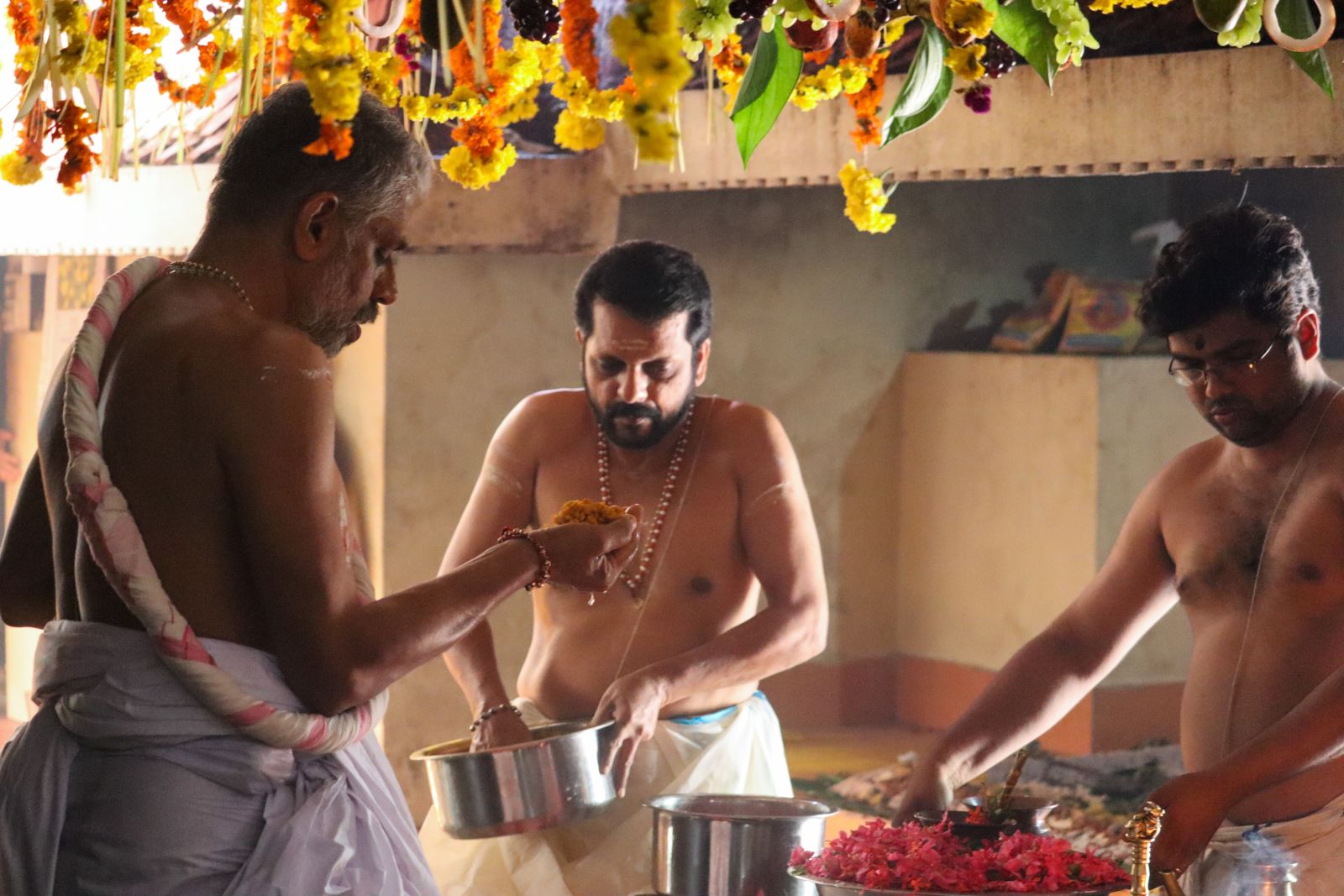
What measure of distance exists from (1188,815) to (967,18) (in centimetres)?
134

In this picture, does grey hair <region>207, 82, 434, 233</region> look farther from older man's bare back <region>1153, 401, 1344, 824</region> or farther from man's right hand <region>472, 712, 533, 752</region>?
older man's bare back <region>1153, 401, 1344, 824</region>

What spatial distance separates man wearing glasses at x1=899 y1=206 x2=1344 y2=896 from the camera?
9.20 feet

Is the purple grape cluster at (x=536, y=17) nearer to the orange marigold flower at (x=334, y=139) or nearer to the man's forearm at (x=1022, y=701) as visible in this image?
the orange marigold flower at (x=334, y=139)

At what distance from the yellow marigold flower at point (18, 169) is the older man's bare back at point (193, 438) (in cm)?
35

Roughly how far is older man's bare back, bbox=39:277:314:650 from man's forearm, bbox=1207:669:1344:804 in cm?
155

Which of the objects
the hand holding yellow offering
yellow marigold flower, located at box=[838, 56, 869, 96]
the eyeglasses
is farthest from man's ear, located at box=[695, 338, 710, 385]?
yellow marigold flower, located at box=[838, 56, 869, 96]

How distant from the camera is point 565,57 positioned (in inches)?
80.0

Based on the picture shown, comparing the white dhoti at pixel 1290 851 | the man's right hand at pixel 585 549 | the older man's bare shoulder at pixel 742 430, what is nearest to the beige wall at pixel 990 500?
the older man's bare shoulder at pixel 742 430

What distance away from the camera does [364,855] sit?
2.10 metres

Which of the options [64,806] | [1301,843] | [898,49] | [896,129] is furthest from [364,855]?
[898,49]

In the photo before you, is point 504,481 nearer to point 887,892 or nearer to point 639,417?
point 639,417

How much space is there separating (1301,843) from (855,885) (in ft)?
3.72

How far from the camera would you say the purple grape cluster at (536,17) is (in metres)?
1.74

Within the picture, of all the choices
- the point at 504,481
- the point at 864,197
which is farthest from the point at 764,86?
the point at 504,481
